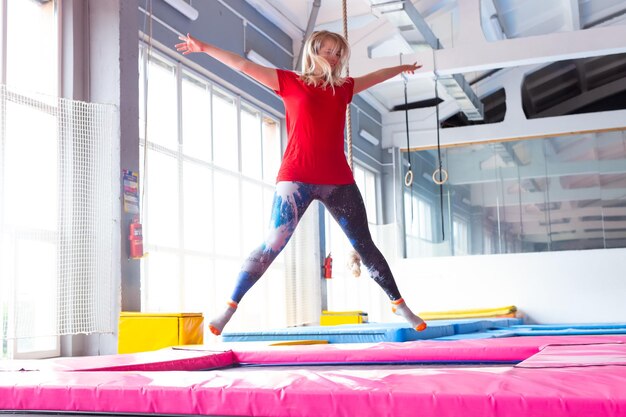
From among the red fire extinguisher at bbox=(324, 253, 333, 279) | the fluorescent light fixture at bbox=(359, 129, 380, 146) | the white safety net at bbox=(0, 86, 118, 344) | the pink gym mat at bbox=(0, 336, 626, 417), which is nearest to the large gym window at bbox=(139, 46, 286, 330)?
the white safety net at bbox=(0, 86, 118, 344)

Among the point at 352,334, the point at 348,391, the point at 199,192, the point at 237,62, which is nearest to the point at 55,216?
the point at 352,334

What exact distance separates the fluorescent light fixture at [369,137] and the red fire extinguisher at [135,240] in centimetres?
571

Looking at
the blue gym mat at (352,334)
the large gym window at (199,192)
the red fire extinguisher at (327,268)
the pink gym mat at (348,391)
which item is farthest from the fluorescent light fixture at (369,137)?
the pink gym mat at (348,391)

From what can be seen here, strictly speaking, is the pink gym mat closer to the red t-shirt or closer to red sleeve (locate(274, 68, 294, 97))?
the red t-shirt

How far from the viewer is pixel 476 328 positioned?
5449 millimetres

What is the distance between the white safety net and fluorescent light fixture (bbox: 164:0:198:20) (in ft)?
4.89

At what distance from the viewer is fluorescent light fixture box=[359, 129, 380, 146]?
405 inches

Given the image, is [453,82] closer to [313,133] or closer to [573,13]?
[573,13]

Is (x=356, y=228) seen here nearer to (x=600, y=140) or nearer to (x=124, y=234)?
(x=124, y=234)

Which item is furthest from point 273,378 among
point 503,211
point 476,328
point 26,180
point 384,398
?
point 503,211

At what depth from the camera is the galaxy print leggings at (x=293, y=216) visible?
2.71m

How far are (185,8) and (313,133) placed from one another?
12.5 feet

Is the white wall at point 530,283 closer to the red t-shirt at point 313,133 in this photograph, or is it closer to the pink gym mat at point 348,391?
the red t-shirt at point 313,133

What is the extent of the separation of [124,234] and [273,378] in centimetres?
351
